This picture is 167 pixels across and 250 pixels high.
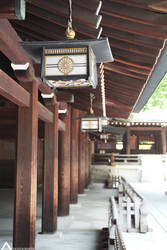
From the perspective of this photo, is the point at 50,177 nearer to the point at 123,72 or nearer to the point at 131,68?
the point at 123,72

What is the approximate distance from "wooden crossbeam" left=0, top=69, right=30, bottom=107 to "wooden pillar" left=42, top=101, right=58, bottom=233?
7.65ft

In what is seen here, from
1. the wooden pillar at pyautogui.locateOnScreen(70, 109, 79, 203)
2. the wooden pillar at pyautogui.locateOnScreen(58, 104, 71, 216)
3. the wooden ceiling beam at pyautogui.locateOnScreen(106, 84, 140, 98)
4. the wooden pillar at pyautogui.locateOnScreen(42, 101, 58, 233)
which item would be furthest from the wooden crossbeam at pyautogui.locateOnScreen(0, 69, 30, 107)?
the wooden pillar at pyautogui.locateOnScreen(70, 109, 79, 203)

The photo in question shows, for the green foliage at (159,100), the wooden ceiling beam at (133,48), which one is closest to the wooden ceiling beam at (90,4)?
the wooden ceiling beam at (133,48)

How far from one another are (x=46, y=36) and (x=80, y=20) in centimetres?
133

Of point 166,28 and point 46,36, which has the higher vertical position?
point 46,36

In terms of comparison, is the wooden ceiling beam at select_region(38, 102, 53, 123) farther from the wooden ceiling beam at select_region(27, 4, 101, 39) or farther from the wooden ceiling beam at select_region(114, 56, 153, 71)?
the wooden ceiling beam at select_region(27, 4, 101, 39)

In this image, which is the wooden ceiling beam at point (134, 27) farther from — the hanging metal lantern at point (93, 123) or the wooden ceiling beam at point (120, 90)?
the hanging metal lantern at point (93, 123)

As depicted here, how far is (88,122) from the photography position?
909 cm

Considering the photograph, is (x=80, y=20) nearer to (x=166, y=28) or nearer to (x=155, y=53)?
(x=166, y=28)

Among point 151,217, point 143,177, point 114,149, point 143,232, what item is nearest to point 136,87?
point 143,232

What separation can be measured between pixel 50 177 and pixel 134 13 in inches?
187

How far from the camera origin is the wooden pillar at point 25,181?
499cm

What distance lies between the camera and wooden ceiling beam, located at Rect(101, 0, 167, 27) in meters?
3.55

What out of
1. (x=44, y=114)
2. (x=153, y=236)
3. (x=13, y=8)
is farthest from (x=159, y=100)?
(x=13, y=8)
